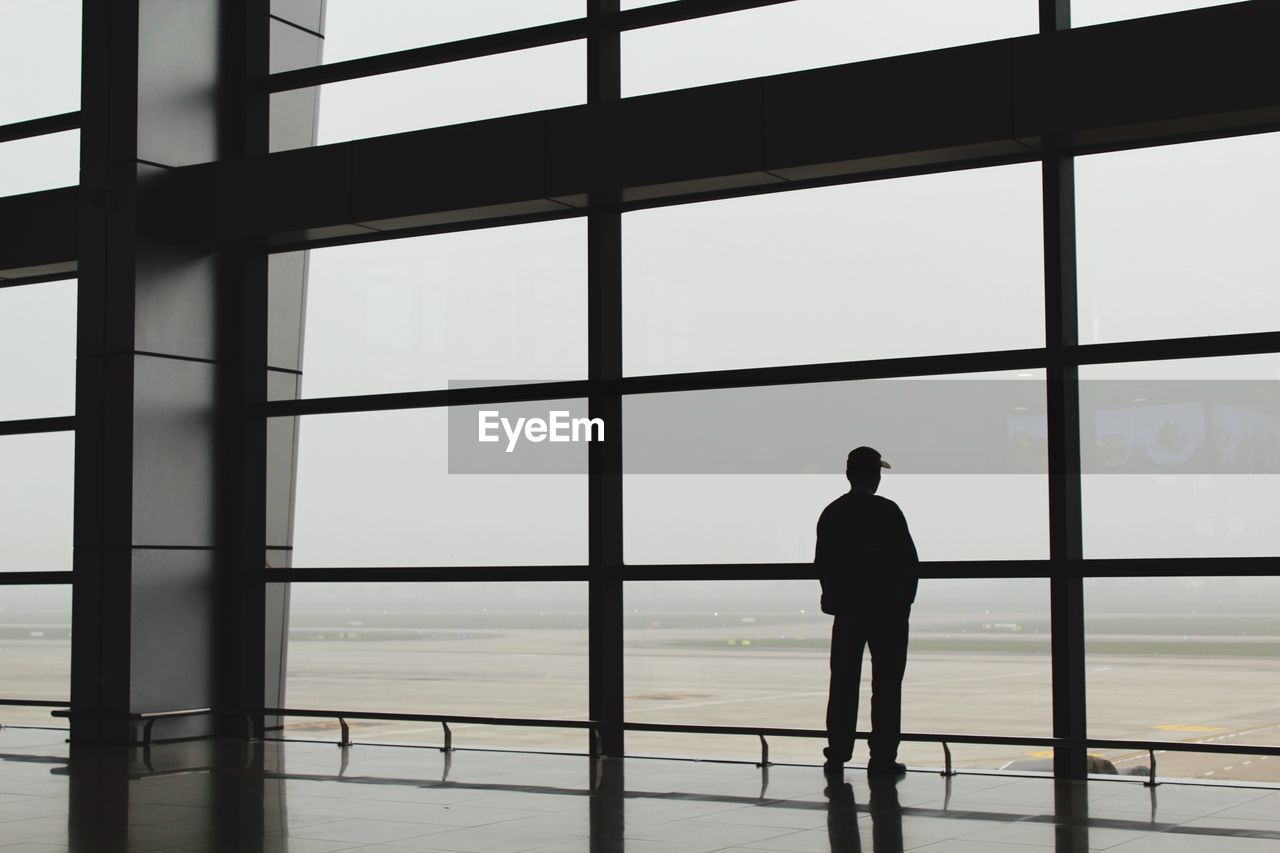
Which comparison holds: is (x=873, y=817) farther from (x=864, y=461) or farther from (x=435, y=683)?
(x=435, y=683)

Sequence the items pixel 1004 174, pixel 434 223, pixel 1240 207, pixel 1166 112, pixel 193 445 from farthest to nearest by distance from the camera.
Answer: pixel 193 445 < pixel 434 223 < pixel 1004 174 < pixel 1240 207 < pixel 1166 112

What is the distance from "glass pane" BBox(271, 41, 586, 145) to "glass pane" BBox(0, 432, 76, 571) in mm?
3577

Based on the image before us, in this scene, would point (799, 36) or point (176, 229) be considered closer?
point (799, 36)

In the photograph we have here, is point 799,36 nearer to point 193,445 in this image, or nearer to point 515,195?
point 515,195

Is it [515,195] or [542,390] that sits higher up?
[515,195]

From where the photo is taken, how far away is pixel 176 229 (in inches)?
408

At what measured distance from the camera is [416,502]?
10281 millimetres

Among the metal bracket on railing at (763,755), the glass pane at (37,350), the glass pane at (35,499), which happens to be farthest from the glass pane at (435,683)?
the glass pane at (37,350)

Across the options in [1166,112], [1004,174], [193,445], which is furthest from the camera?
[193,445]

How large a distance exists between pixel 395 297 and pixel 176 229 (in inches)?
64.8

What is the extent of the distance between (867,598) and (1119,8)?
3707 mm

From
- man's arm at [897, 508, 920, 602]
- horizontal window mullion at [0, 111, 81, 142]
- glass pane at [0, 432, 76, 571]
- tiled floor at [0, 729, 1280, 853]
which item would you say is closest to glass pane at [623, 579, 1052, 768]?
man's arm at [897, 508, 920, 602]

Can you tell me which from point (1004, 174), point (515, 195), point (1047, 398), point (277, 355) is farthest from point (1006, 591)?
point (277, 355)

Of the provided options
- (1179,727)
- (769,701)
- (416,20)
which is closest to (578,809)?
(416,20)
